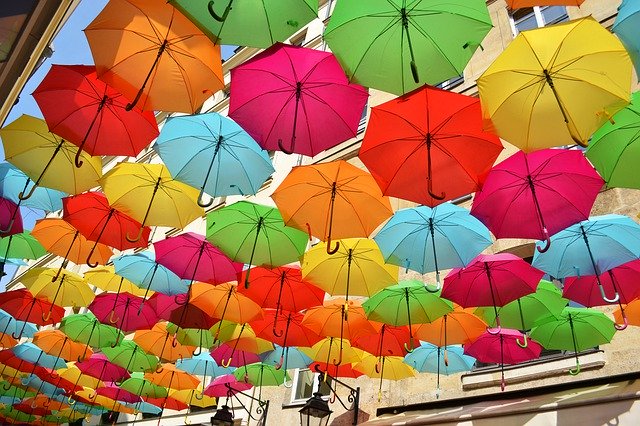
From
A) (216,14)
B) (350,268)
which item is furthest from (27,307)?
(216,14)

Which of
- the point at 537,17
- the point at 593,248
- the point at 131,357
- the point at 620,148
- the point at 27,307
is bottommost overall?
the point at 131,357

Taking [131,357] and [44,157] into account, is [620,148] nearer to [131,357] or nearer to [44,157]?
[44,157]

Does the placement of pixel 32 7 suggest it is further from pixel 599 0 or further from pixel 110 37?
pixel 599 0

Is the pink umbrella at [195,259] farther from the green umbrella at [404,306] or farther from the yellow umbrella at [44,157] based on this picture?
the green umbrella at [404,306]

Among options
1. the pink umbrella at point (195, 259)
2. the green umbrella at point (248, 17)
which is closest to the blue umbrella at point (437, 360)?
the pink umbrella at point (195, 259)

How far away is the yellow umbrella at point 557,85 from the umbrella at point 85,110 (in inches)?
167

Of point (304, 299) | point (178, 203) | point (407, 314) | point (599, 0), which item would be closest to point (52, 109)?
point (178, 203)

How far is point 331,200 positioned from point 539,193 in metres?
2.73

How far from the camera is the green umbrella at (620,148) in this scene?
5.05 metres

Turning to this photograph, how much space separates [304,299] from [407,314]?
1839mm

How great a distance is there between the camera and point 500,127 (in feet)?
16.0

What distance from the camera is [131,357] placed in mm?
11562

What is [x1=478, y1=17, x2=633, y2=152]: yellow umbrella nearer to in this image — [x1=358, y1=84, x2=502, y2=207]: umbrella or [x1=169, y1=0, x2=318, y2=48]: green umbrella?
[x1=358, y1=84, x2=502, y2=207]: umbrella

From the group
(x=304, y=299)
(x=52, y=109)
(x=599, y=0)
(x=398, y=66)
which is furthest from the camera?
(x=599, y=0)
